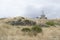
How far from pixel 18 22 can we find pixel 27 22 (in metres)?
1.94

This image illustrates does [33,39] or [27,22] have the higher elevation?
[33,39]

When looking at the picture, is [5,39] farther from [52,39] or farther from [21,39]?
[52,39]

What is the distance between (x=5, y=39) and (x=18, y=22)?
2296cm

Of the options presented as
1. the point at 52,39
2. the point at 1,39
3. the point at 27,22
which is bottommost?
the point at 27,22

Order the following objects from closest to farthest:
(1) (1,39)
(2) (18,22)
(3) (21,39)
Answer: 1. (1) (1,39)
2. (3) (21,39)
3. (2) (18,22)

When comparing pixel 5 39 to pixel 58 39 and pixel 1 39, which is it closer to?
pixel 1 39

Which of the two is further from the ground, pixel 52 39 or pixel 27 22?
pixel 52 39

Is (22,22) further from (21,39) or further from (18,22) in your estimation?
(21,39)

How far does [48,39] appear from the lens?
691 inches

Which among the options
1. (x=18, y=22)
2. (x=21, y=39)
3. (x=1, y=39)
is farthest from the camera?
(x=18, y=22)

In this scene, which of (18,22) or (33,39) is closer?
(33,39)

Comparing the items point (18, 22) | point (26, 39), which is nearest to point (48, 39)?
point (26, 39)

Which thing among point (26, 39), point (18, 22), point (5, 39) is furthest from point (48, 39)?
point (18, 22)

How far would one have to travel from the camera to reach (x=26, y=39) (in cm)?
1692
